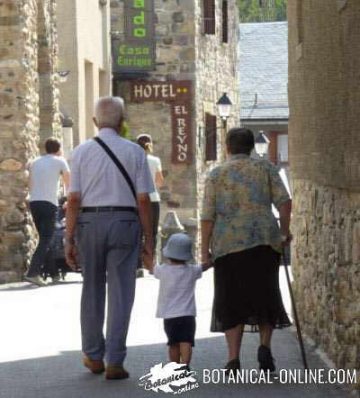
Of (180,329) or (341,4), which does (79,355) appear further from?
(341,4)

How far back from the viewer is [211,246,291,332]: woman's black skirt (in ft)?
31.5

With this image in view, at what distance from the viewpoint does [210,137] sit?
34.0 meters

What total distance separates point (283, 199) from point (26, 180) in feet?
32.7

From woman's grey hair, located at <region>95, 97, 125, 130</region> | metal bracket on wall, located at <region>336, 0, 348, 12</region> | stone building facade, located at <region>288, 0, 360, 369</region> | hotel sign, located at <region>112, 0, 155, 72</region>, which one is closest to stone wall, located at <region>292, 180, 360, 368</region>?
stone building facade, located at <region>288, 0, 360, 369</region>

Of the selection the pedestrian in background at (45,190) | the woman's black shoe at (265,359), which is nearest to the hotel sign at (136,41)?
the pedestrian in background at (45,190)

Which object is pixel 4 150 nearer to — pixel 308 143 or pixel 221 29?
pixel 308 143

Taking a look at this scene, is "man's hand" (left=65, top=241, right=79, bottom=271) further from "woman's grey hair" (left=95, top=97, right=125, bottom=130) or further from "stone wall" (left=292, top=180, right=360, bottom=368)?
"stone wall" (left=292, top=180, right=360, bottom=368)

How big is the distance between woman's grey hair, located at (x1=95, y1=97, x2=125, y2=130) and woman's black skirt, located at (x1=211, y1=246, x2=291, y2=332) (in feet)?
3.57

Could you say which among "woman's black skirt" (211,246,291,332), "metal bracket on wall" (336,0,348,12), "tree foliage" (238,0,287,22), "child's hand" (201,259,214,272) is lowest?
"tree foliage" (238,0,287,22)

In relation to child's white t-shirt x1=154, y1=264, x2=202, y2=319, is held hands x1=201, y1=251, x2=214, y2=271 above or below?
above

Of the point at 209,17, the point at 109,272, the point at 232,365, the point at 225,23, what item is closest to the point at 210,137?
the point at 209,17

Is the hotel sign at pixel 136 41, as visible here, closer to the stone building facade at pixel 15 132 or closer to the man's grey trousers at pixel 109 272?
the stone building facade at pixel 15 132

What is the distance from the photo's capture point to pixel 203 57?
33.4 m

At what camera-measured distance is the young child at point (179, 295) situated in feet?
31.0
